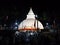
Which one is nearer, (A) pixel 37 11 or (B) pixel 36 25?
(B) pixel 36 25

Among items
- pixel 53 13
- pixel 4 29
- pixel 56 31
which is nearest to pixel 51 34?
pixel 56 31

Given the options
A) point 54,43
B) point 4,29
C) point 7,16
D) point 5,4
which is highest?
point 5,4

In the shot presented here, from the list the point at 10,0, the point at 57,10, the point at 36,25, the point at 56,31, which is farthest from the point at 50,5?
the point at 36,25

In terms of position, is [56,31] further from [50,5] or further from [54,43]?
[50,5]

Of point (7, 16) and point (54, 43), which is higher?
point (7, 16)

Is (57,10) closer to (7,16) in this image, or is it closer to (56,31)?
(56,31)

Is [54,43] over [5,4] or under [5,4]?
under

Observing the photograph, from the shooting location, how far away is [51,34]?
33.0 inches

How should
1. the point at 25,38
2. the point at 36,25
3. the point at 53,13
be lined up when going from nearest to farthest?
the point at 36,25 → the point at 25,38 → the point at 53,13

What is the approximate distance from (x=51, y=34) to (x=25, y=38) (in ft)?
0.65

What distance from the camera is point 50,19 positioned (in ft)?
2.93

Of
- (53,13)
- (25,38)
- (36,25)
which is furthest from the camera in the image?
(53,13)

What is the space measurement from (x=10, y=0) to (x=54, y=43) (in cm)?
50

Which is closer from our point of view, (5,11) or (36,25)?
(36,25)
